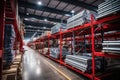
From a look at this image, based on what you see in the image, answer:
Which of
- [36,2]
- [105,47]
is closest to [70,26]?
[105,47]

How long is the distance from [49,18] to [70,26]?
1247 centimetres

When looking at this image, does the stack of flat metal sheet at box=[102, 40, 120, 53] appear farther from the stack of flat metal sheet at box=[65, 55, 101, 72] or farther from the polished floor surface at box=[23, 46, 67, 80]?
the polished floor surface at box=[23, 46, 67, 80]

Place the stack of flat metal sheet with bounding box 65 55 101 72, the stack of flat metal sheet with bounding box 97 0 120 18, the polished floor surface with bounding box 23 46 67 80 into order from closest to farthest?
1. the stack of flat metal sheet with bounding box 97 0 120 18
2. the stack of flat metal sheet with bounding box 65 55 101 72
3. the polished floor surface with bounding box 23 46 67 80

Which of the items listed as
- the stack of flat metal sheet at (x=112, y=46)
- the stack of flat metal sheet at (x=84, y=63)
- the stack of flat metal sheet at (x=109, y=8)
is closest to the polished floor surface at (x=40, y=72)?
the stack of flat metal sheet at (x=84, y=63)

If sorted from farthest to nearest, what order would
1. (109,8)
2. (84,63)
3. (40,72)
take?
(40,72)
(84,63)
(109,8)

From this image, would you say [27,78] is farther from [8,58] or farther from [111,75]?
[111,75]

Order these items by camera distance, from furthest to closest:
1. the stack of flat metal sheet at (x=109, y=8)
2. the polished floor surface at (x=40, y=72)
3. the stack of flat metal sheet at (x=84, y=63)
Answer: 1. the polished floor surface at (x=40, y=72)
2. the stack of flat metal sheet at (x=84, y=63)
3. the stack of flat metal sheet at (x=109, y=8)

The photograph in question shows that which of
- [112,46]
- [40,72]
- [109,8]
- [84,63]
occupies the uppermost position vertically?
[109,8]

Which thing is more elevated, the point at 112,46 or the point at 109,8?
the point at 109,8

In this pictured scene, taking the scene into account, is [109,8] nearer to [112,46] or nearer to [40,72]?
[112,46]

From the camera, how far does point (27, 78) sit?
445cm

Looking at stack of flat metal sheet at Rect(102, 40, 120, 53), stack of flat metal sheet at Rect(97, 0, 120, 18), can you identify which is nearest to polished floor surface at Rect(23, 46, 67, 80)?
stack of flat metal sheet at Rect(102, 40, 120, 53)

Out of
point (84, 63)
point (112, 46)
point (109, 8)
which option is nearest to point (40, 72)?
point (84, 63)

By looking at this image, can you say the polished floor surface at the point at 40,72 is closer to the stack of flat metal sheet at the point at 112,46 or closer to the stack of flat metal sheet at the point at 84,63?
the stack of flat metal sheet at the point at 84,63
